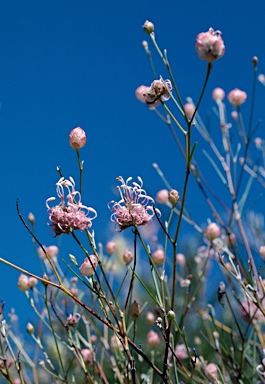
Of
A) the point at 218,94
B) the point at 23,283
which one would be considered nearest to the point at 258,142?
the point at 218,94

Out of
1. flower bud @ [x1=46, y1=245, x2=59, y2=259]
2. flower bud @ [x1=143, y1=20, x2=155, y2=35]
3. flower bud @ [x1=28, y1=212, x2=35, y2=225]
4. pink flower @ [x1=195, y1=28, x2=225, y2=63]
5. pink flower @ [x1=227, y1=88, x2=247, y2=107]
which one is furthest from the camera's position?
pink flower @ [x1=227, y1=88, x2=247, y2=107]

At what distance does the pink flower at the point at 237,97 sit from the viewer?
5.72 ft

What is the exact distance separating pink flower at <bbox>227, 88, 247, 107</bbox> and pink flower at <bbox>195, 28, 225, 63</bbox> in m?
0.90

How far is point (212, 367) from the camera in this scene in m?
1.42

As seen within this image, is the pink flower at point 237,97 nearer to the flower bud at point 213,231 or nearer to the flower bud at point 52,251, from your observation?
the flower bud at point 213,231

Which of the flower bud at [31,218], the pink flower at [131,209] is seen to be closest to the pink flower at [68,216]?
the pink flower at [131,209]

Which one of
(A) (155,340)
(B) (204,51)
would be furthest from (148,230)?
(B) (204,51)

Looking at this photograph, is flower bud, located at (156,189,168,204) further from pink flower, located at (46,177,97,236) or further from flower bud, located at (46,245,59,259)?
pink flower, located at (46,177,97,236)

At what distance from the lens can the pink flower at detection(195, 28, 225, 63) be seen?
85cm

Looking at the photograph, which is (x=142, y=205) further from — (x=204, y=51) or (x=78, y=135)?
(x=204, y=51)

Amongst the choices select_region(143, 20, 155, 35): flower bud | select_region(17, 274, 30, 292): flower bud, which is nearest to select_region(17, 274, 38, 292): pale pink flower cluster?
select_region(17, 274, 30, 292): flower bud

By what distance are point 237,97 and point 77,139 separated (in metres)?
0.91

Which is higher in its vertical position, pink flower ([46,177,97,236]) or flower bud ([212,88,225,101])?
flower bud ([212,88,225,101])

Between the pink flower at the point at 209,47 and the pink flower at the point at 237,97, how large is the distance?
0.90 m
